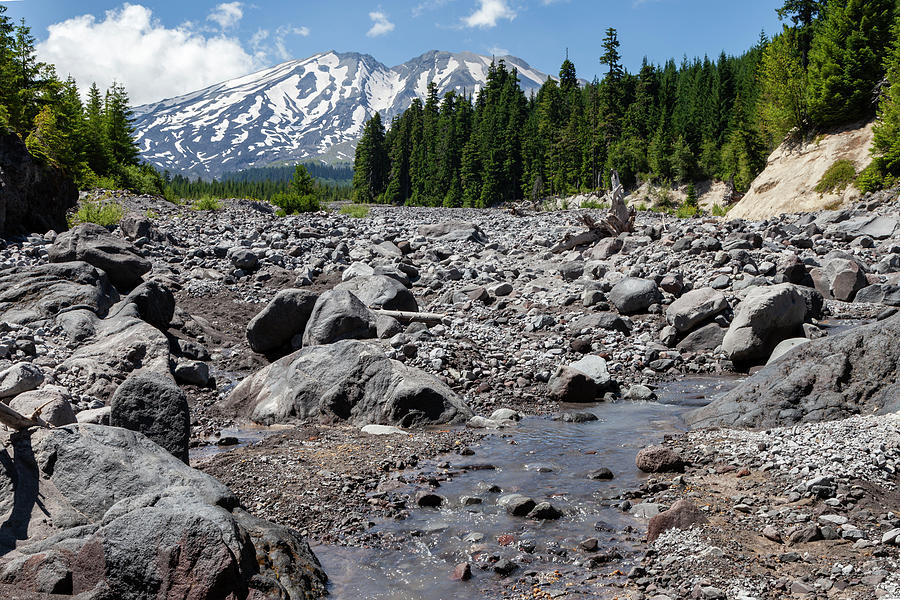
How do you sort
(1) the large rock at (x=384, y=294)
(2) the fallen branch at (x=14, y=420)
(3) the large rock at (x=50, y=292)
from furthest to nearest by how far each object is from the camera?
(1) the large rock at (x=384, y=294) → (3) the large rock at (x=50, y=292) → (2) the fallen branch at (x=14, y=420)

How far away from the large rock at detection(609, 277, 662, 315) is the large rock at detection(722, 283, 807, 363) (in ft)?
10.7

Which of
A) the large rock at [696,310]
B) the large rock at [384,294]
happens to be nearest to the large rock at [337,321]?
the large rock at [384,294]

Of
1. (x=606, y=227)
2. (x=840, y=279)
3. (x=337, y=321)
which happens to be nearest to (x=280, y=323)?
(x=337, y=321)

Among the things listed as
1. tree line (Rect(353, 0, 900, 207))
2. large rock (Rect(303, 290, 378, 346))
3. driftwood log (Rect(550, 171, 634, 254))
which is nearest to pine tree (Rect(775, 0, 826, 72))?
tree line (Rect(353, 0, 900, 207))

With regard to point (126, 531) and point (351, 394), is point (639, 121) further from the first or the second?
point (126, 531)

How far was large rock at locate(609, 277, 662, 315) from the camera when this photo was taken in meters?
16.1

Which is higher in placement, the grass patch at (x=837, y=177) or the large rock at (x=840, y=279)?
the grass patch at (x=837, y=177)

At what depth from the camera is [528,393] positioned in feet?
38.4

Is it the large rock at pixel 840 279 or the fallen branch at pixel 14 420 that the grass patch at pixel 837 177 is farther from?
the fallen branch at pixel 14 420

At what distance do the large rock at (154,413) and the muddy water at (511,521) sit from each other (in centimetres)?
284

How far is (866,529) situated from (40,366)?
466 inches

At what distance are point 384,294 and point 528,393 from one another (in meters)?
6.34

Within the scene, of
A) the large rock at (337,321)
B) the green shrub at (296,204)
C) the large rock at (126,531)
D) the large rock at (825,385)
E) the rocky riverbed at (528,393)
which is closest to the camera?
the large rock at (126,531)

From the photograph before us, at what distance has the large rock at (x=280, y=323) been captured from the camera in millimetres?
14812
